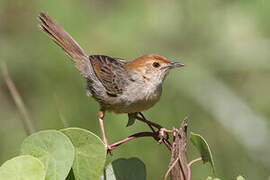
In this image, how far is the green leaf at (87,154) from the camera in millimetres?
2807

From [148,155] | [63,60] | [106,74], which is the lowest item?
[148,155]

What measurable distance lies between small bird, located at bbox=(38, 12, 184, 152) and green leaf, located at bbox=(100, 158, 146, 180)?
4.68 feet

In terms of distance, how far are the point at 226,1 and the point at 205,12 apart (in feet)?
1.38

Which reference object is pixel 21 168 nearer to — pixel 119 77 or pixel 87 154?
pixel 87 154

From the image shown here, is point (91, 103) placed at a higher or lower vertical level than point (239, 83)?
higher

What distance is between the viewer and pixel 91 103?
685 cm

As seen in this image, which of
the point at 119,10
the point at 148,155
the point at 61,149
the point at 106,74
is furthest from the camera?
the point at 119,10

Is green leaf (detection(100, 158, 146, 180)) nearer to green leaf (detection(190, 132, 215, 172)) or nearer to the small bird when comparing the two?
green leaf (detection(190, 132, 215, 172))

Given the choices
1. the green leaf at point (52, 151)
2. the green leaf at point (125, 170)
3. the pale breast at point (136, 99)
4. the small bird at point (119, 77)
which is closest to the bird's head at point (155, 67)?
the small bird at point (119, 77)

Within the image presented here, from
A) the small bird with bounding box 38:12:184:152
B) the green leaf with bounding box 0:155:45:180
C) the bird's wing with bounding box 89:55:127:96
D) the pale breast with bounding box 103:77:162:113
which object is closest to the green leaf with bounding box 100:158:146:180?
the green leaf with bounding box 0:155:45:180

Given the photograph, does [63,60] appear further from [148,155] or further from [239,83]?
[239,83]

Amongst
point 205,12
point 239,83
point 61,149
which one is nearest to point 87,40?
point 205,12

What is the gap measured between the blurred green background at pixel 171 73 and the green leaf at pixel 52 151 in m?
3.55

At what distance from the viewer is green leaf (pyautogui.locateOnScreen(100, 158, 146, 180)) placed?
124 inches
